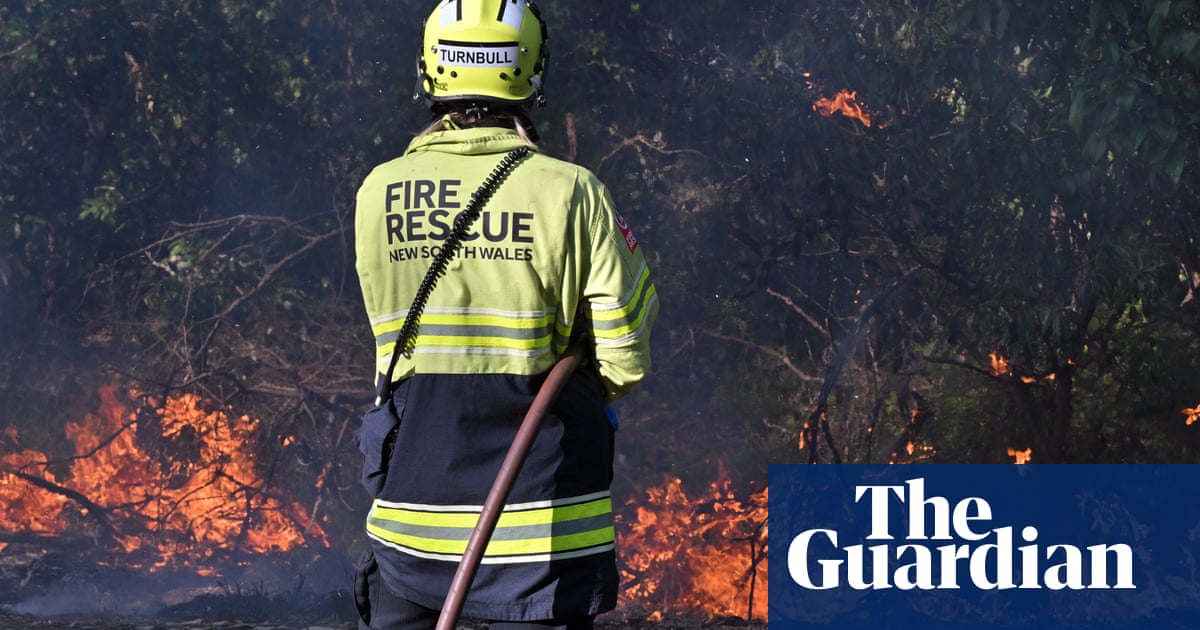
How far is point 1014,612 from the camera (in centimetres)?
566

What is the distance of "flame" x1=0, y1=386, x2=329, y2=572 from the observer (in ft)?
19.1

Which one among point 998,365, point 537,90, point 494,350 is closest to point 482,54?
point 537,90

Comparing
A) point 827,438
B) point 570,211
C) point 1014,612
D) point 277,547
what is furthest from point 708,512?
point 570,211

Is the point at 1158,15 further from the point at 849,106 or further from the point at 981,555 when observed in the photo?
the point at 981,555

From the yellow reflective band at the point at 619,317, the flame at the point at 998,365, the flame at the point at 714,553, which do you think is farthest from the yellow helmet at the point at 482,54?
the flame at the point at 998,365

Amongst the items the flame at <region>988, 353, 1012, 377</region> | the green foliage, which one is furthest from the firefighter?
the flame at <region>988, 353, 1012, 377</region>

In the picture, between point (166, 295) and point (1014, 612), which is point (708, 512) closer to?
point (1014, 612)

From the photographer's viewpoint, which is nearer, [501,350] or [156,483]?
[501,350]

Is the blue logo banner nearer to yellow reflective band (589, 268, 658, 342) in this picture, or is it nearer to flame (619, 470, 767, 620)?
flame (619, 470, 767, 620)

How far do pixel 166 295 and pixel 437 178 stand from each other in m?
3.32

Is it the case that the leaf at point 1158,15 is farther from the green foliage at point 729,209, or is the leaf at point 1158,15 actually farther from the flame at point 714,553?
the flame at point 714,553

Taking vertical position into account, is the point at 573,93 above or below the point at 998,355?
above

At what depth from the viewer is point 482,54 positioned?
2885mm

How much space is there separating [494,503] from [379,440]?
0.91 feet
